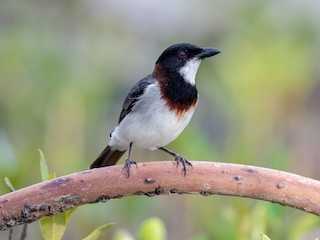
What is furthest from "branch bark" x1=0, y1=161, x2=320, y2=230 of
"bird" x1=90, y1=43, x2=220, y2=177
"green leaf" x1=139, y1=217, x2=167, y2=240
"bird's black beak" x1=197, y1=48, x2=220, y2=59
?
"bird's black beak" x1=197, y1=48, x2=220, y2=59

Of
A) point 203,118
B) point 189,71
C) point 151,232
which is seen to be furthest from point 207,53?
point 203,118

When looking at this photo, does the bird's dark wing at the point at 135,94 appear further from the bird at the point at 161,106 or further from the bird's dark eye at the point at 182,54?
the bird's dark eye at the point at 182,54

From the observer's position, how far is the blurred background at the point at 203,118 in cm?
300

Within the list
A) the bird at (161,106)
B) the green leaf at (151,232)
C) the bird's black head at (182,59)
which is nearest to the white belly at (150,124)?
the bird at (161,106)

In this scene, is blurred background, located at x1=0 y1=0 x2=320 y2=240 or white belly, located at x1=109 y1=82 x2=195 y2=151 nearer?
white belly, located at x1=109 y1=82 x2=195 y2=151

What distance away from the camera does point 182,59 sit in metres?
3.08

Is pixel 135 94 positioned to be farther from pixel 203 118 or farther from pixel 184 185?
pixel 203 118

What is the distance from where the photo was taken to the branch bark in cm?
191

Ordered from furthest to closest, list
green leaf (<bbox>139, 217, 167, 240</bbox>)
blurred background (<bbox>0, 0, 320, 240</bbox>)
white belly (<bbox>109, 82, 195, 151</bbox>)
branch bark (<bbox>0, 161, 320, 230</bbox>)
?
blurred background (<bbox>0, 0, 320, 240</bbox>) < white belly (<bbox>109, 82, 195, 151</bbox>) < green leaf (<bbox>139, 217, 167, 240</bbox>) < branch bark (<bbox>0, 161, 320, 230</bbox>)

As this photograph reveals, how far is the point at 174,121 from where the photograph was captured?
2.89m

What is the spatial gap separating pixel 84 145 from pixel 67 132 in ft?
1.26

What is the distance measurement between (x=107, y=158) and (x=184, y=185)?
1.15 meters

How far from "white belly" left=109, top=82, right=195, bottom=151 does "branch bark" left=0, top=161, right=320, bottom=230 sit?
84cm

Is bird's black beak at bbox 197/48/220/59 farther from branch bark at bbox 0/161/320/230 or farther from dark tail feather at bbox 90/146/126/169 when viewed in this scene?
branch bark at bbox 0/161/320/230
